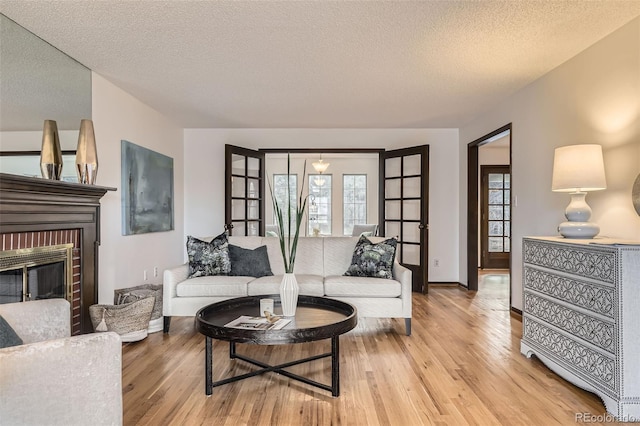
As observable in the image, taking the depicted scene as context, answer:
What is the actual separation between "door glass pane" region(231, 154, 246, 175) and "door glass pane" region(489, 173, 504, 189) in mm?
5055

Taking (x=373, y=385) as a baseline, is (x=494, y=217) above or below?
above

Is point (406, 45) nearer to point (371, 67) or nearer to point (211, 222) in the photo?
point (371, 67)

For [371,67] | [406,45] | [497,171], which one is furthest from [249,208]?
[497,171]

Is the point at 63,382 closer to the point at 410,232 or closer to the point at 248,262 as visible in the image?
the point at 248,262

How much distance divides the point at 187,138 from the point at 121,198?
2.28 metres

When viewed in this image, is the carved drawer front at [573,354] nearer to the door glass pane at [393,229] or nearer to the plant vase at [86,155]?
the door glass pane at [393,229]

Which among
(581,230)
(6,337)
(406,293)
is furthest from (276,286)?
(581,230)

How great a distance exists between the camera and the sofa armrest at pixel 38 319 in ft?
5.94

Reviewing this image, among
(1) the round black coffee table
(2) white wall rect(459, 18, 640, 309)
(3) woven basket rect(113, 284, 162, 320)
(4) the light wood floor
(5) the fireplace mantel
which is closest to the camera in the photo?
(4) the light wood floor

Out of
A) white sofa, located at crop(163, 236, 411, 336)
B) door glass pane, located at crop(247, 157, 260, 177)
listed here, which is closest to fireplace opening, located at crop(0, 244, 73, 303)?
white sofa, located at crop(163, 236, 411, 336)

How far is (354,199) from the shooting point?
9.31 meters

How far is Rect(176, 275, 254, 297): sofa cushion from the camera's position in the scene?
11.4 ft

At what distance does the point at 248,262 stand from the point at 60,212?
1.64m

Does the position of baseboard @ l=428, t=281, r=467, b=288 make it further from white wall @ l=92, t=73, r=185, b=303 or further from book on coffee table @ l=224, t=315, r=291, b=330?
book on coffee table @ l=224, t=315, r=291, b=330
